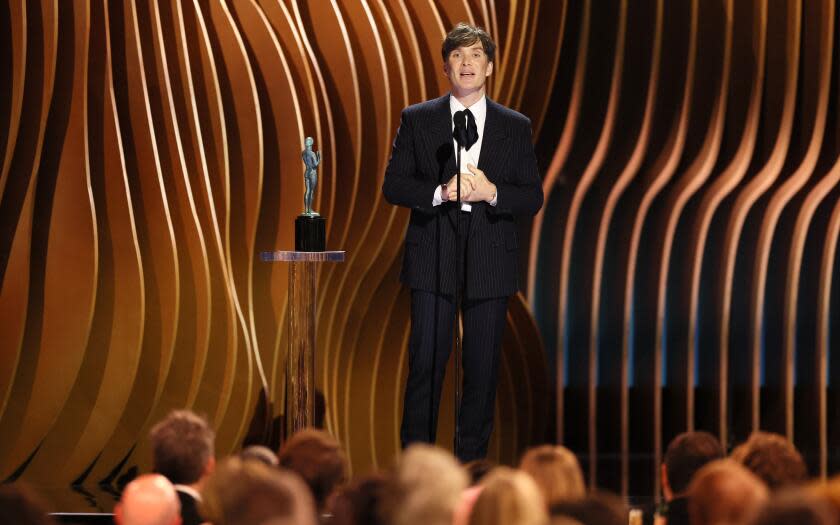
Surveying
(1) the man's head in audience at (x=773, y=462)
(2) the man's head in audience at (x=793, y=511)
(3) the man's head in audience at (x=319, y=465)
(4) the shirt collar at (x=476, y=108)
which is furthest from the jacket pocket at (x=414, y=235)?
(2) the man's head in audience at (x=793, y=511)

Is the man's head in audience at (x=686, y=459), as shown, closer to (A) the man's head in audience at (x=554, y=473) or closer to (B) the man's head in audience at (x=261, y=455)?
(A) the man's head in audience at (x=554, y=473)

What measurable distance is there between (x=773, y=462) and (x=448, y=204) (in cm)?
170

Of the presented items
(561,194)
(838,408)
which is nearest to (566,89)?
(561,194)

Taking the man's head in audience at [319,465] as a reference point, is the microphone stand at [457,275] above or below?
above

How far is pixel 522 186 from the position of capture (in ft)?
14.0

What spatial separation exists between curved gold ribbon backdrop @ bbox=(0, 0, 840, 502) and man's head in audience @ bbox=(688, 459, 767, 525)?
2.81 metres

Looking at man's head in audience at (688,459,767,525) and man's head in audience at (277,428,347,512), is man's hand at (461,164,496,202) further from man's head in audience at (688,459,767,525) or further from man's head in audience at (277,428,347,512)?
man's head in audience at (688,459,767,525)

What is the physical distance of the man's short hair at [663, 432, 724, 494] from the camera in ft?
9.76

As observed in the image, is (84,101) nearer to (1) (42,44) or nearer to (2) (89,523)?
(1) (42,44)

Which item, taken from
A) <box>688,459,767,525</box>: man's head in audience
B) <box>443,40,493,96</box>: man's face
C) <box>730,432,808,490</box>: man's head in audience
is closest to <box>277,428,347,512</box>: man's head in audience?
<box>688,459,767,525</box>: man's head in audience

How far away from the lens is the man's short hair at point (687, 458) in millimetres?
2975

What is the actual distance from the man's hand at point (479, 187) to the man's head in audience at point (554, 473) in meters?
1.50

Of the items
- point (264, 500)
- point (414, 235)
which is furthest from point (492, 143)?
point (264, 500)

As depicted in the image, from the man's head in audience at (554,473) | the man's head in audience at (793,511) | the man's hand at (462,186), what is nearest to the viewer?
the man's head in audience at (793,511)
